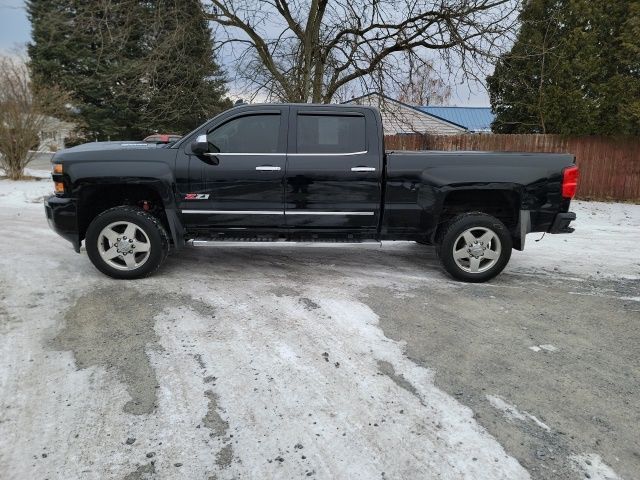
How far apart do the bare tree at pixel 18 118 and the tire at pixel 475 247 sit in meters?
14.8

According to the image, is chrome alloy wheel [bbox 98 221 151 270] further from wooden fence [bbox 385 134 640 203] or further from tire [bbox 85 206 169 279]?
wooden fence [bbox 385 134 640 203]

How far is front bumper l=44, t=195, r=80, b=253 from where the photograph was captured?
5.01 metres

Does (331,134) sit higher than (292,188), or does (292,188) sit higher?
(331,134)

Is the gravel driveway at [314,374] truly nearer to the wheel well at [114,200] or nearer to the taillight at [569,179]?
the wheel well at [114,200]

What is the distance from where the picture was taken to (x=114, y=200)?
534 centimetres

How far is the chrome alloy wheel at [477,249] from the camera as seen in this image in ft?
17.1

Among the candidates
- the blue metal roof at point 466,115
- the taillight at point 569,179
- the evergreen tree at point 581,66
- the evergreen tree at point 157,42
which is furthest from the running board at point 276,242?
the blue metal roof at point 466,115

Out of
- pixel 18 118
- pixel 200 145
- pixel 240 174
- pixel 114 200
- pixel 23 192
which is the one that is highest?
pixel 18 118

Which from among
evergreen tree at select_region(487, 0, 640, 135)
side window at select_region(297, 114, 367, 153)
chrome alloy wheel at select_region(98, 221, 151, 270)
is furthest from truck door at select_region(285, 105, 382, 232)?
evergreen tree at select_region(487, 0, 640, 135)

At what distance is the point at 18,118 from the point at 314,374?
1562cm

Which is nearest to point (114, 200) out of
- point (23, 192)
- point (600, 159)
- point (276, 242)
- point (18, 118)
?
point (276, 242)

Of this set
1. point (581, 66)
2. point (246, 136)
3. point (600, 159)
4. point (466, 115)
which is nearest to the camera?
point (246, 136)

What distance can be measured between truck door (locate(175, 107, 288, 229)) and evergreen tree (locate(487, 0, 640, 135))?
10304 millimetres

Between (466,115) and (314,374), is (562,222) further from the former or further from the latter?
(466,115)
